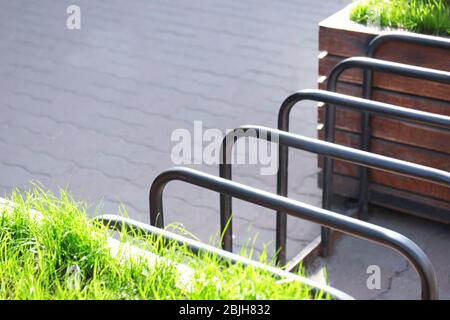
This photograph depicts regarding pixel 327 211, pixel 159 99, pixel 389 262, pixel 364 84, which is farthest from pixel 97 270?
pixel 159 99

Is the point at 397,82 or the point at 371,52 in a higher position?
the point at 371,52

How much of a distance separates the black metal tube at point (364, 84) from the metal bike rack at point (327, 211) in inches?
30.9

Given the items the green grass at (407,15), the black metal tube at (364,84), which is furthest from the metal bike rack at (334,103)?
the green grass at (407,15)

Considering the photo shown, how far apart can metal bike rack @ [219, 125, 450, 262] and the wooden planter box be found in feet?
2.76

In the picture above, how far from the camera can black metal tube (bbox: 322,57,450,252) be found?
12.1ft

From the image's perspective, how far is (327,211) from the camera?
8.60ft

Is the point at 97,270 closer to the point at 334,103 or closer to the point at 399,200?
the point at 334,103

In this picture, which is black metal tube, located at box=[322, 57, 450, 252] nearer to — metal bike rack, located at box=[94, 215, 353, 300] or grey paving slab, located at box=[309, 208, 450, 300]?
grey paving slab, located at box=[309, 208, 450, 300]

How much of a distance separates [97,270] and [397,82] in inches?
83.9

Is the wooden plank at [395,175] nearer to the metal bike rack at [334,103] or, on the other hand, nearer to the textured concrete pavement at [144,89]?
the textured concrete pavement at [144,89]

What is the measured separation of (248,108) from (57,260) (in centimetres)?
Result: 341

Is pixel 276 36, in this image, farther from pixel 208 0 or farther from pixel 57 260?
pixel 57 260

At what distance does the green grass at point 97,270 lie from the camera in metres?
2.44

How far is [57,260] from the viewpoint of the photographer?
2.71m
